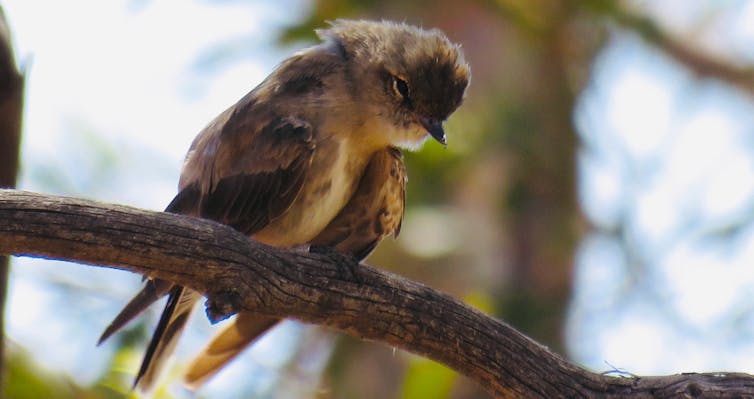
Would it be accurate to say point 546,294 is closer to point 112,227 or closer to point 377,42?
point 377,42

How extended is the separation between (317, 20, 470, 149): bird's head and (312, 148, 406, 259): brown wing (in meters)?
0.12

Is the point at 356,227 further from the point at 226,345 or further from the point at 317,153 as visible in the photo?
the point at 226,345

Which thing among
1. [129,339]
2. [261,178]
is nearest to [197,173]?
[261,178]

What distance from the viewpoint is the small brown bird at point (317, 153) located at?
4566 millimetres

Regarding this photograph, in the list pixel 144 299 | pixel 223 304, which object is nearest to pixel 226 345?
pixel 144 299

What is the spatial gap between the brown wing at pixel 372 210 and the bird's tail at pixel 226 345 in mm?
447

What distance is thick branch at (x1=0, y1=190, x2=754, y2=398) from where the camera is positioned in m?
3.41

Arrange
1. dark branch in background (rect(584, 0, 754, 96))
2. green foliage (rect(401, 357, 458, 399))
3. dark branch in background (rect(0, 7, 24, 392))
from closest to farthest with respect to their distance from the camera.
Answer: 1. dark branch in background (rect(0, 7, 24, 392))
2. green foliage (rect(401, 357, 458, 399))
3. dark branch in background (rect(584, 0, 754, 96))

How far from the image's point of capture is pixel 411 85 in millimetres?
4855

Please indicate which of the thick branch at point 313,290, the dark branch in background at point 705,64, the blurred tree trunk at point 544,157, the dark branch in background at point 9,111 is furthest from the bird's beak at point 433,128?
the dark branch in background at point 705,64

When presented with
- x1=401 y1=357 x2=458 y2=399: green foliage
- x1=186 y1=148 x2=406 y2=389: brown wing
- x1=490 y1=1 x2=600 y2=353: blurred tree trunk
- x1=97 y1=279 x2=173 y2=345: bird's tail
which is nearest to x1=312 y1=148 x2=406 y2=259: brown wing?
x1=186 y1=148 x2=406 y2=389: brown wing

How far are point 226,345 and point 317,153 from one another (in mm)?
949

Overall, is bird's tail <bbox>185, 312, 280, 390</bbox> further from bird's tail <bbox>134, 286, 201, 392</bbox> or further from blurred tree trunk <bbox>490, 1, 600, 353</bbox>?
blurred tree trunk <bbox>490, 1, 600, 353</bbox>

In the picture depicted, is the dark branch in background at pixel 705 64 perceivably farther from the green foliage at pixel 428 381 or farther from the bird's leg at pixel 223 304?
the bird's leg at pixel 223 304
